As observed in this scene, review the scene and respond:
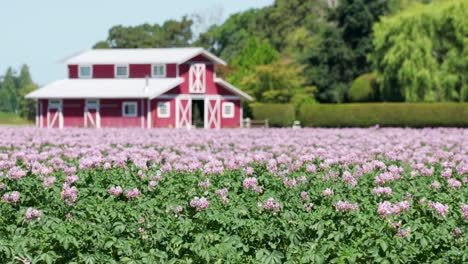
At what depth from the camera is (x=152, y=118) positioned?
5516 centimetres

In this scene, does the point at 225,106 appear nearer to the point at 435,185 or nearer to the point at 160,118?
the point at 160,118

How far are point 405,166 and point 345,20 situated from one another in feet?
198

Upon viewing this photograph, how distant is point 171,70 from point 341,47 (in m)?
18.8

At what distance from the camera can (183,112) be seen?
185ft

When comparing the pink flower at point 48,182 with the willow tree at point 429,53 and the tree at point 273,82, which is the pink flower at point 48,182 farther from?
the tree at point 273,82

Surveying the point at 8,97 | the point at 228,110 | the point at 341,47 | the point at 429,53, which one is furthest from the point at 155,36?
the point at 8,97

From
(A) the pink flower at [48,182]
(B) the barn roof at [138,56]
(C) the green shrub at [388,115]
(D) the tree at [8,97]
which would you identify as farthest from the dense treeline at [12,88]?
(A) the pink flower at [48,182]

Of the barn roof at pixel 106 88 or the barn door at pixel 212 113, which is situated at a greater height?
the barn roof at pixel 106 88

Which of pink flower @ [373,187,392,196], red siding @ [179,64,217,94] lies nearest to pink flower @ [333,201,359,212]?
pink flower @ [373,187,392,196]

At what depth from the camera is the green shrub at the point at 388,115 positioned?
163ft

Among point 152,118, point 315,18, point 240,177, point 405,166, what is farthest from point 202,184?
point 315,18

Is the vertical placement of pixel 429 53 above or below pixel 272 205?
above

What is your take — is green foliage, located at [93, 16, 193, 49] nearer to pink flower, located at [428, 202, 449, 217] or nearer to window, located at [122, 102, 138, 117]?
window, located at [122, 102, 138, 117]

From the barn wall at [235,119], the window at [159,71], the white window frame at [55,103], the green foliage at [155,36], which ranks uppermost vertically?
the green foliage at [155,36]
